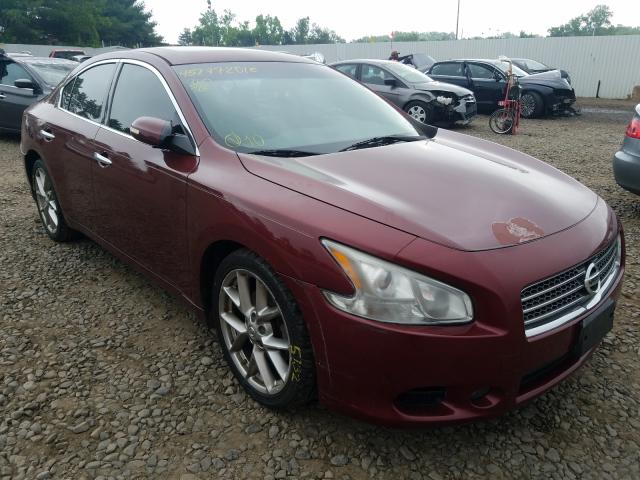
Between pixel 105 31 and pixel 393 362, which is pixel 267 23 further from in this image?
pixel 393 362

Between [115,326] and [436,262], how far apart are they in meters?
2.17

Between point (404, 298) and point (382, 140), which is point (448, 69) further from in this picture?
point (404, 298)

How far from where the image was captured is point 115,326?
10.4 feet

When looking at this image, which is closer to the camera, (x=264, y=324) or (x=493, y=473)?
(x=493, y=473)

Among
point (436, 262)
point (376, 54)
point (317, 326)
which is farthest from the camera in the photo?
point (376, 54)

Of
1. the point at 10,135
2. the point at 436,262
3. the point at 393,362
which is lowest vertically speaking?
the point at 10,135

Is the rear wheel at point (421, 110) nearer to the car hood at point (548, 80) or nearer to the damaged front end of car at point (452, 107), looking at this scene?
the damaged front end of car at point (452, 107)

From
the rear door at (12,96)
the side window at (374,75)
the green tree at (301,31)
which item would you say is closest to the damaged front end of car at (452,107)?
the side window at (374,75)

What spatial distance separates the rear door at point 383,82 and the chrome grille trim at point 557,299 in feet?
32.4

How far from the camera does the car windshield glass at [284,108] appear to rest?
2.65 meters

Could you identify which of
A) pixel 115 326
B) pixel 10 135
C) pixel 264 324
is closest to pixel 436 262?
pixel 264 324

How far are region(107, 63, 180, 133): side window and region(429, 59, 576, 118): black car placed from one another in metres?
12.3

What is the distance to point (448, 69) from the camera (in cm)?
1462

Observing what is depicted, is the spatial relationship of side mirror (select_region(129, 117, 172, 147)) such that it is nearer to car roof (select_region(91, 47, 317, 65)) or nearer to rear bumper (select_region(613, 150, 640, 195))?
car roof (select_region(91, 47, 317, 65))
